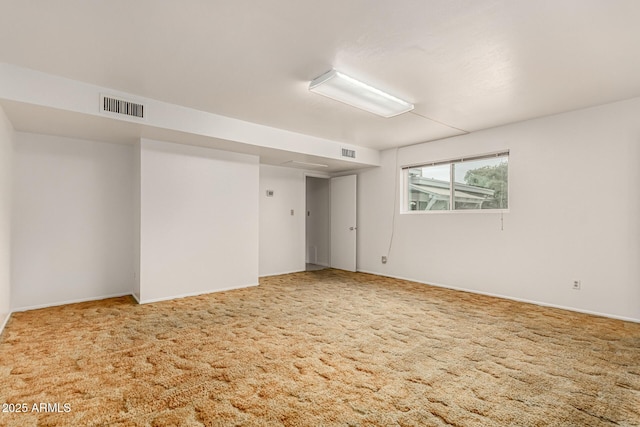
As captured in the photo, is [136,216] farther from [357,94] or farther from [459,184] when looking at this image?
[459,184]

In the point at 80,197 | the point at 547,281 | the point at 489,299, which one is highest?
the point at 80,197

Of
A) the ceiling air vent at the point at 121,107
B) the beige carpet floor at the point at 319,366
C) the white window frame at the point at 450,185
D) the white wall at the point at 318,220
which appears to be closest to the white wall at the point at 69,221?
the beige carpet floor at the point at 319,366

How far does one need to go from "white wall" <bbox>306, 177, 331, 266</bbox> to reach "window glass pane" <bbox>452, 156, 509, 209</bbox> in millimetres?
3132

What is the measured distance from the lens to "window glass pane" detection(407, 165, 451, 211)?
5644mm

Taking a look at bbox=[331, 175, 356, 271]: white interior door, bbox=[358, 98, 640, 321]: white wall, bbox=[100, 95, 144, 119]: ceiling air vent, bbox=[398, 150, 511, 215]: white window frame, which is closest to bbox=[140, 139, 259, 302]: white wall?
bbox=[100, 95, 144, 119]: ceiling air vent

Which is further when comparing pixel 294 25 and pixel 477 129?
pixel 477 129

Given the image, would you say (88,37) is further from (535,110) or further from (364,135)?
(535,110)

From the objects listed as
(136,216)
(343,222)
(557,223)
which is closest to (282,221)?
(343,222)

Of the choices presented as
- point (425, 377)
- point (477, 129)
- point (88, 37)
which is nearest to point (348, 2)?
point (88, 37)

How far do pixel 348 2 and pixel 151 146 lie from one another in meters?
3.50

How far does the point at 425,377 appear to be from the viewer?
2354 mm

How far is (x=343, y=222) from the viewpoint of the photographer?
714 cm

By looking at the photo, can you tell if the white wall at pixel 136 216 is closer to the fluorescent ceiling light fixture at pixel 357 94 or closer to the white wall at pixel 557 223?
the fluorescent ceiling light fixture at pixel 357 94

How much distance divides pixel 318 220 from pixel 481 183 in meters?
4.06
